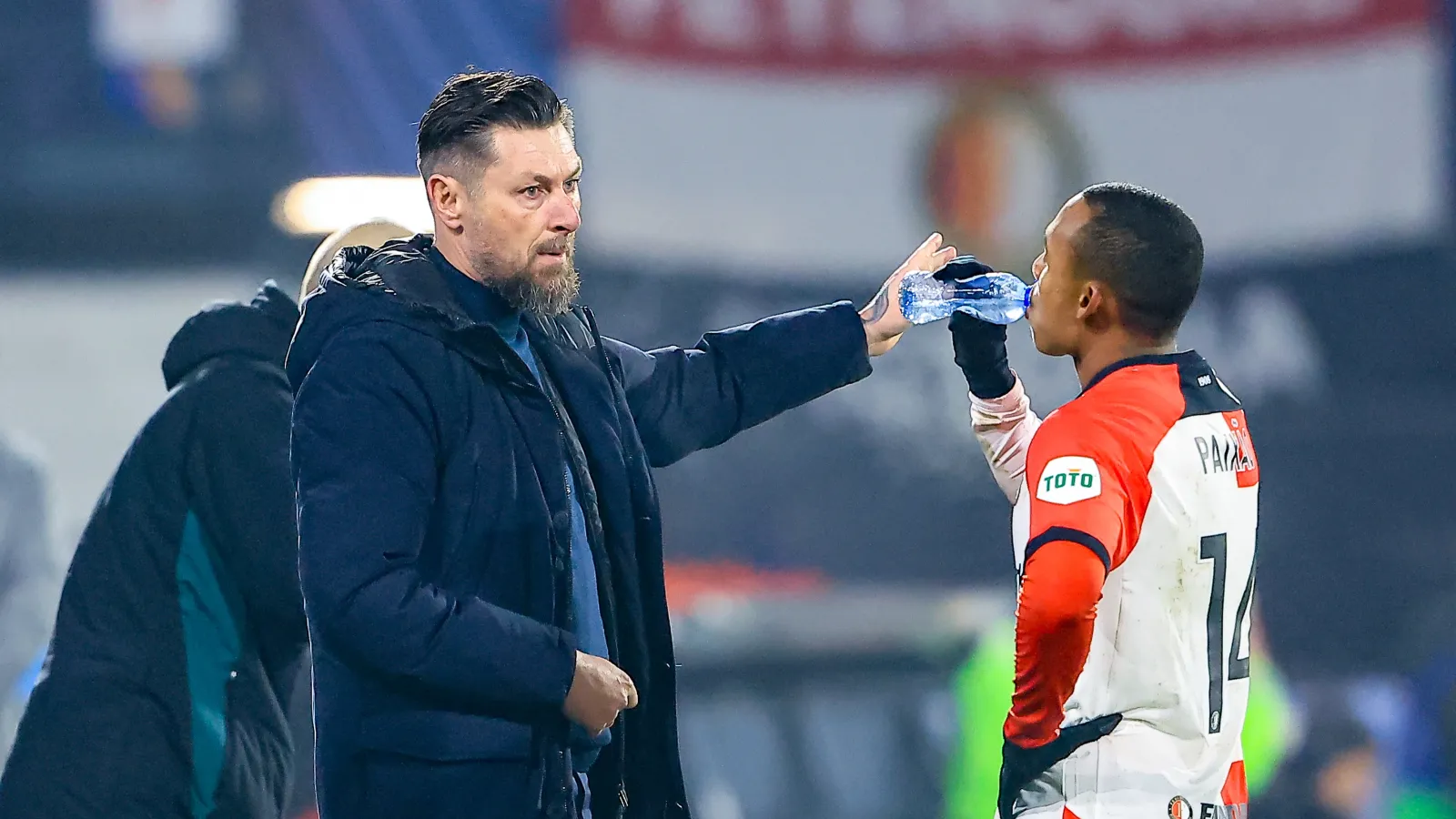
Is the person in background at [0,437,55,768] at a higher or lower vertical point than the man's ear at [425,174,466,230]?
lower

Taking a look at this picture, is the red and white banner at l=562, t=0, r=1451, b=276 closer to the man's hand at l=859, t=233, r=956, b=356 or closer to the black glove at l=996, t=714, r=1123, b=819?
the man's hand at l=859, t=233, r=956, b=356

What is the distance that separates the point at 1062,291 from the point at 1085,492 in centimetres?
31

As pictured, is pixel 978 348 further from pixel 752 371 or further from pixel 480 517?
pixel 480 517

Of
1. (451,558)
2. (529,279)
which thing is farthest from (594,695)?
(529,279)

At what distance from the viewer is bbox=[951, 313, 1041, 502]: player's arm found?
210cm

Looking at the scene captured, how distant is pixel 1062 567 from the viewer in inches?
67.4

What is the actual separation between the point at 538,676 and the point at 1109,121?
4328 millimetres

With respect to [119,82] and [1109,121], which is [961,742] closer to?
[1109,121]

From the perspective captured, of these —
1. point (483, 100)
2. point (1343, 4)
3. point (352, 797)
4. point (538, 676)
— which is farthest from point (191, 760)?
point (1343, 4)

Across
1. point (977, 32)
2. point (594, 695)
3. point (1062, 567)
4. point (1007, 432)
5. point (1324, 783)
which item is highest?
point (977, 32)

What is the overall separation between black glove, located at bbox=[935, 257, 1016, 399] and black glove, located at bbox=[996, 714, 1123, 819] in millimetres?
478

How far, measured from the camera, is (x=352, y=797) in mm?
1787

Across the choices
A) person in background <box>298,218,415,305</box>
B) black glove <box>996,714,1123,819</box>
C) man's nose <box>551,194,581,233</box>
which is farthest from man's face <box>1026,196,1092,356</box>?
person in background <box>298,218,415,305</box>

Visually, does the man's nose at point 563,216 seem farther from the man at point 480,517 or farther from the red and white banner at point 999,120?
the red and white banner at point 999,120
